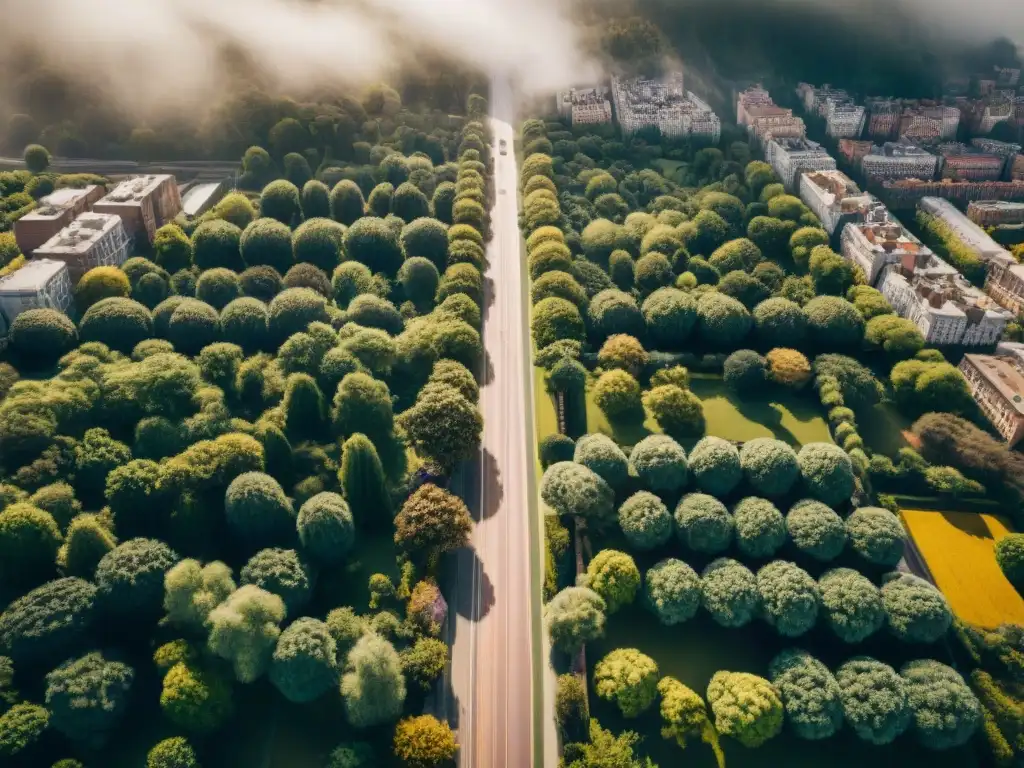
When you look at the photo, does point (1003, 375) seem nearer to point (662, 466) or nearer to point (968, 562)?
point (968, 562)

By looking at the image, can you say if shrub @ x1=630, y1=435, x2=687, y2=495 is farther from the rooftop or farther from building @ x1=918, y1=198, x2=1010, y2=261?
building @ x1=918, y1=198, x2=1010, y2=261

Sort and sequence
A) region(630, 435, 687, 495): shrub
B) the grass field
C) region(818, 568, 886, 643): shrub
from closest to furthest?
region(818, 568, 886, 643): shrub, region(630, 435, 687, 495): shrub, the grass field

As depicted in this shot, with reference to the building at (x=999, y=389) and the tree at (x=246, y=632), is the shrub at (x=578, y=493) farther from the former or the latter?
the building at (x=999, y=389)

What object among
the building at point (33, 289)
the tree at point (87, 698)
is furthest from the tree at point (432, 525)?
the building at point (33, 289)

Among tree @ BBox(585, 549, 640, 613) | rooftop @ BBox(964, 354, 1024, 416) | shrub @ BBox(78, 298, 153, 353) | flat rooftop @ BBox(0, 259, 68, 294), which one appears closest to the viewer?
tree @ BBox(585, 549, 640, 613)

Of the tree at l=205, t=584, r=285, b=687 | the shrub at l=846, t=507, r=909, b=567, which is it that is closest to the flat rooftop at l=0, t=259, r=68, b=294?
the tree at l=205, t=584, r=285, b=687

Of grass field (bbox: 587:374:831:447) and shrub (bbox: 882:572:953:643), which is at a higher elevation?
grass field (bbox: 587:374:831:447)

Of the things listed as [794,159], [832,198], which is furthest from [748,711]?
[794,159]
